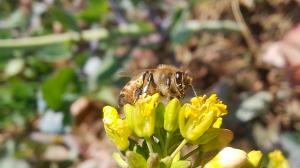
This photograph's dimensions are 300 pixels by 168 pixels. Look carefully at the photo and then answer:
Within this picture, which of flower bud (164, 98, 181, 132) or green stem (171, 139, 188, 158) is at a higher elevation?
flower bud (164, 98, 181, 132)

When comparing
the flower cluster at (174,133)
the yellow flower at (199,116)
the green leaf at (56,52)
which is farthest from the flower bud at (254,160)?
the green leaf at (56,52)

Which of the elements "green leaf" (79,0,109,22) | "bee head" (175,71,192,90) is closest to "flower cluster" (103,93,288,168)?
"bee head" (175,71,192,90)

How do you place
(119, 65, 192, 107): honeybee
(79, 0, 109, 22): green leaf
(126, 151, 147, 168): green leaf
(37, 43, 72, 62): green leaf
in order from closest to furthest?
1. (126, 151, 147, 168): green leaf
2. (119, 65, 192, 107): honeybee
3. (79, 0, 109, 22): green leaf
4. (37, 43, 72, 62): green leaf

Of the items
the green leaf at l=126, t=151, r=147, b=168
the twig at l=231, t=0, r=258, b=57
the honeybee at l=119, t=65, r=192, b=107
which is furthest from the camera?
the twig at l=231, t=0, r=258, b=57

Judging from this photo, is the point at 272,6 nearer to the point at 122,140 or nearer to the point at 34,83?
the point at 34,83

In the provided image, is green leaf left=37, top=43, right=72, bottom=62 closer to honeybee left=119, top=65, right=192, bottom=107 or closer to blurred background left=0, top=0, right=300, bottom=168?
blurred background left=0, top=0, right=300, bottom=168

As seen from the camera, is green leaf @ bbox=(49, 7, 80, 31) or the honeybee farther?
green leaf @ bbox=(49, 7, 80, 31)

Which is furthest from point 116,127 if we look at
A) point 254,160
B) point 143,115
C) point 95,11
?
point 95,11
